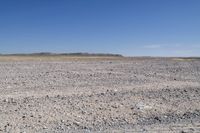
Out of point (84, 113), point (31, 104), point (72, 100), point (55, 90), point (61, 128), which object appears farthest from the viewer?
point (55, 90)

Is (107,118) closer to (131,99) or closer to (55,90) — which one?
(131,99)

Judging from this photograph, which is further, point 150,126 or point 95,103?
point 95,103

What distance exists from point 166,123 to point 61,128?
2.64m

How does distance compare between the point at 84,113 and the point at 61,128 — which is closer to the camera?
the point at 61,128

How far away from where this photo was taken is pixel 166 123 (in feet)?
28.2

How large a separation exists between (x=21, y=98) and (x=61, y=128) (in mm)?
3912

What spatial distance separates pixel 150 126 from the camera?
27.2 feet

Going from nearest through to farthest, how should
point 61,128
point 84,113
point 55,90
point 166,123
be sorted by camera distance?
1. point 61,128
2. point 166,123
3. point 84,113
4. point 55,90

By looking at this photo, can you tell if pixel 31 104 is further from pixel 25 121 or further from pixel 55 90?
pixel 55 90

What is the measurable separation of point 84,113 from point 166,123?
2235mm

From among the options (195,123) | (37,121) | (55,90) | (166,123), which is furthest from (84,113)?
(55,90)

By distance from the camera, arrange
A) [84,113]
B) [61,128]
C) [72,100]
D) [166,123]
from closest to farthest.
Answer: [61,128]
[166,123]
[84,113]
[72,100]

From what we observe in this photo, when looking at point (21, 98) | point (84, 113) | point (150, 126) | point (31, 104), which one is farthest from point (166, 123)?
point (21, 98)

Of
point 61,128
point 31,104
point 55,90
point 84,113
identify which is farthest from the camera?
point 55,90
